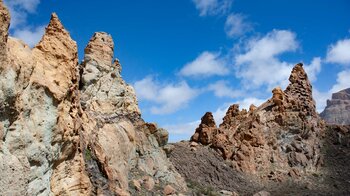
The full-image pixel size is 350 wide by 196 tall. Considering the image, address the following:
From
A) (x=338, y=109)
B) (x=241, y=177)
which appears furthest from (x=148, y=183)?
(x=338, y=109)

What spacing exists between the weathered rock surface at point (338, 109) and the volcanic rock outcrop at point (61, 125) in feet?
489

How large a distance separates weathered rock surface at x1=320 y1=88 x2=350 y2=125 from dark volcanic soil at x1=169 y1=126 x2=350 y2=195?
405 ft

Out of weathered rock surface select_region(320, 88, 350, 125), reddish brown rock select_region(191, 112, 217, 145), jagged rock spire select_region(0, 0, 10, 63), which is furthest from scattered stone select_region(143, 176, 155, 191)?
weathered rock surface select_region(320, 88, 350, 125)

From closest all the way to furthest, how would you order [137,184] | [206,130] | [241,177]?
[137,184] < [241,177] < [206,130]

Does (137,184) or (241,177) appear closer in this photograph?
(137,184)

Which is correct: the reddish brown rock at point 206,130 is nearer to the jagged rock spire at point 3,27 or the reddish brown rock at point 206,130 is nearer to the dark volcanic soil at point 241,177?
the dark volcanic soil at point 241,177

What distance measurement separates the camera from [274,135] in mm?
42438

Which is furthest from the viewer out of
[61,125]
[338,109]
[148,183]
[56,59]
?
[338,109]

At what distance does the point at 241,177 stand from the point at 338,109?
5930 inches

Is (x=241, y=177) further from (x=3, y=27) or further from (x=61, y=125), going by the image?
(x=3, y=27)

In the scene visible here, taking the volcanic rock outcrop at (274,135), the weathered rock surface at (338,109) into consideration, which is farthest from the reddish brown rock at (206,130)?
the weathered rock surface at (338,109)

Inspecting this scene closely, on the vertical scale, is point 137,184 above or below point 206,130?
below

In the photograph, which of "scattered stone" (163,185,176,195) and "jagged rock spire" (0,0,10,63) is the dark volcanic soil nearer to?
"scattered stone" (163,185,176,195)

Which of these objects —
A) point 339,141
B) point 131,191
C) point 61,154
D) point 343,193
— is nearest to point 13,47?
point 61,154
